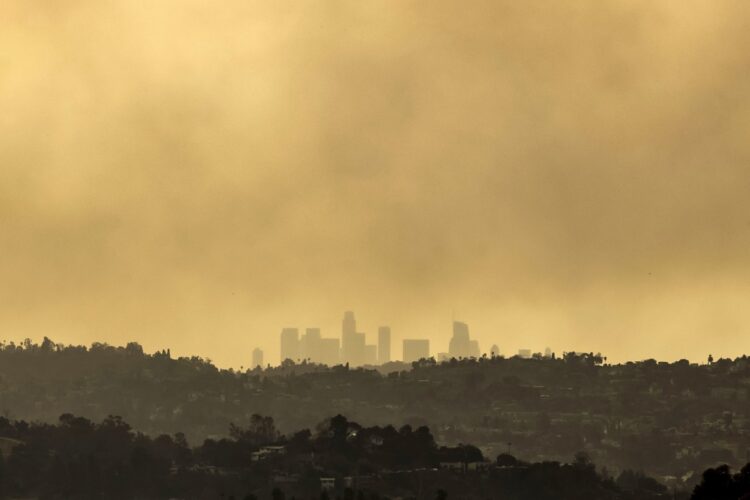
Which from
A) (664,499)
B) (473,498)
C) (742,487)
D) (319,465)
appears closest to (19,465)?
(319,465)

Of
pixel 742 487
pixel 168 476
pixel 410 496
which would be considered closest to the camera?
pixel 742 487

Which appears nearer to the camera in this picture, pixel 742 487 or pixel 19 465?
pixel 742 487

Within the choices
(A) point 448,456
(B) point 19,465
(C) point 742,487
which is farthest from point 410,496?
(C) point 742,487

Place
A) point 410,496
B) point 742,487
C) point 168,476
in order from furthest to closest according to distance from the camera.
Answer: point 168,476 → point 410,496 → point 742,487

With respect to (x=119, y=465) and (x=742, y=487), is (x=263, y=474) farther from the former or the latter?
(x=742, y=487)

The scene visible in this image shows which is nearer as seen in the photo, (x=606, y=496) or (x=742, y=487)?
(x=742, y=487)

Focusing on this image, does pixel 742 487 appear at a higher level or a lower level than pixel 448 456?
lower

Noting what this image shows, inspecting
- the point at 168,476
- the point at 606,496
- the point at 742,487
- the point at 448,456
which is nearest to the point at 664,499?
the point at 606,496

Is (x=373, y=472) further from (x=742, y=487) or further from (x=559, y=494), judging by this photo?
(x=742, y=487)
